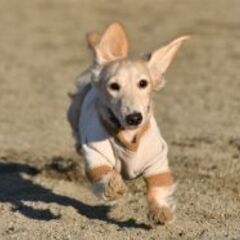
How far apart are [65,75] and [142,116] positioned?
264 inches

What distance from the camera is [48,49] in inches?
572

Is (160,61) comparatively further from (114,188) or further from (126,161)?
(114,188)

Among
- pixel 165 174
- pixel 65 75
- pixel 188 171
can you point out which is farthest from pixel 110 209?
pixel 65 75

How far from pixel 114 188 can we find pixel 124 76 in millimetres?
628

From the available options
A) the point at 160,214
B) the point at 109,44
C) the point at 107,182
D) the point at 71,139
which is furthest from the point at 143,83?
the point at 71,139

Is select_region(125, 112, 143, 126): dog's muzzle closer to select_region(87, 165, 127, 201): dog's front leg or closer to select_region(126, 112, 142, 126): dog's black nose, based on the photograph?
select_region(126, 112, 142, 126): dog's black nose

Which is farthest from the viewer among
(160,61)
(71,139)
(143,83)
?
(71,139)

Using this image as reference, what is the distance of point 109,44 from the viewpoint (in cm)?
625

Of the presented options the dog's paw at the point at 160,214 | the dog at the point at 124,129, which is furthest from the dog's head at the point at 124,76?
the dog's paw at the point at 160,214

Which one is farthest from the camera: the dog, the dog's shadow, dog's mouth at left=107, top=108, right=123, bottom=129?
the dog's shadow

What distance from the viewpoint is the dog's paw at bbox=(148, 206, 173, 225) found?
232 inches

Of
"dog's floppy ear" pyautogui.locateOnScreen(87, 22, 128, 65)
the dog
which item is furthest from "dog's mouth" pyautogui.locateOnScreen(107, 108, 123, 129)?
"dog's floppy ear" pyautogui.locateOnScreen(87, 22, 128, 65)

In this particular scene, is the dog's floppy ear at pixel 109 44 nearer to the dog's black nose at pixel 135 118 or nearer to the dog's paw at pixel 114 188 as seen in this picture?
the dog's black nose at pixel 135 118

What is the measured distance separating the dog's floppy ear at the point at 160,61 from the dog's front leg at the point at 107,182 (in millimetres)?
587
